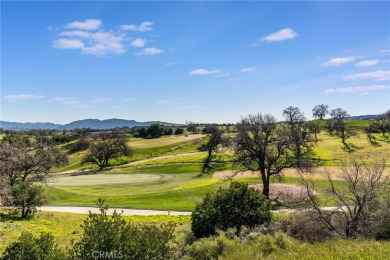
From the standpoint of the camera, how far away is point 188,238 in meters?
24.8

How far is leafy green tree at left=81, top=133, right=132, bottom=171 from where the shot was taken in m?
94.6

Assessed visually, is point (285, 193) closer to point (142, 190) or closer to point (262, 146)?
point (262, 146)

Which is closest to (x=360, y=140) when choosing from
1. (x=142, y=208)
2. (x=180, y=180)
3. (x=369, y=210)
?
(x=180, y=180)

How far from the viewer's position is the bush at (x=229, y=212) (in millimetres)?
24562

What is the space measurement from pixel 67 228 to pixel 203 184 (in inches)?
1091

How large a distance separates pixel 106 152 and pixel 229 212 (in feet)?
248

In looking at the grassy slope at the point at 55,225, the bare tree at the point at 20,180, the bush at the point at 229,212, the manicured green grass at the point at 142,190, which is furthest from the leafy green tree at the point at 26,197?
the bush at the point at 229,212

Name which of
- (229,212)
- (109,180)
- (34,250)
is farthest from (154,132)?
(34,250)

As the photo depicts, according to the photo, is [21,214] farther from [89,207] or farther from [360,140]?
[360,140]

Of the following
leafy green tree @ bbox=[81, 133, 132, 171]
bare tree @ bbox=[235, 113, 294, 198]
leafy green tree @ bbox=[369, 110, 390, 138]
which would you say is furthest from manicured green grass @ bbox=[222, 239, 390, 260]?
leafy green tree @ bbox=[369, 110, 390, 138]

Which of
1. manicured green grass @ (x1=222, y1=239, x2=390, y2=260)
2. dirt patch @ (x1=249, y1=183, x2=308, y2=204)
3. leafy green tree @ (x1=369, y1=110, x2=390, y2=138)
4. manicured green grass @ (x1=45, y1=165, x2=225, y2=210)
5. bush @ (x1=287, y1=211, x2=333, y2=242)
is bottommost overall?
manicured green grass @ (x1=45, y1=165, x2=225, y2=210)

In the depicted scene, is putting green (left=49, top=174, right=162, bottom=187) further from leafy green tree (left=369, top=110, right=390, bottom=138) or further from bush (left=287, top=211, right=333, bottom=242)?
leafy green tree (left=369, top=110, right=390, bottom=138)

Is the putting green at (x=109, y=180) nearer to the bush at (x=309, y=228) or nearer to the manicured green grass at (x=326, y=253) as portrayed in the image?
the bush at (x=309, y=228)

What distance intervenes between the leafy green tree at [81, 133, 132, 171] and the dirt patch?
185 feet
